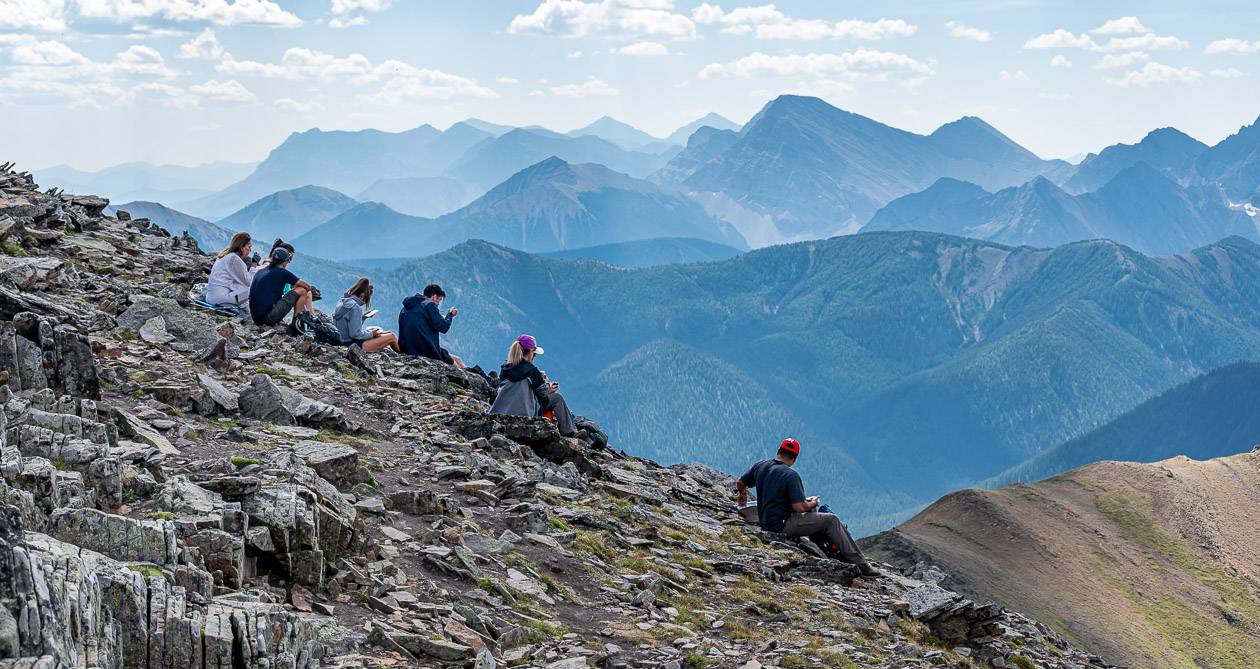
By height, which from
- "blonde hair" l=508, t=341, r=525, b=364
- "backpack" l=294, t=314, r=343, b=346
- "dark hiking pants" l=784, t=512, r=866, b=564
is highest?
"blonde hair" l=508, t=341, r=525, b=364

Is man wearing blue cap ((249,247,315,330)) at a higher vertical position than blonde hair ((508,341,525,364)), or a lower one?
lower

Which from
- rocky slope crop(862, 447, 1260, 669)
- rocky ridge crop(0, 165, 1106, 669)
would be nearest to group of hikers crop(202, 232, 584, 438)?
rocky ridge crop(0, 165, 1106, 669)

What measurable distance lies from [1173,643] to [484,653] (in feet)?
183

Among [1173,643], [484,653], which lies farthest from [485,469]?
[1173,643]

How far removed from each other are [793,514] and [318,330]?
11681 mm

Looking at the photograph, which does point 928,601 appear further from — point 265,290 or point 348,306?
point 265,290

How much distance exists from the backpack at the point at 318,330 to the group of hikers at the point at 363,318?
0.03 metres

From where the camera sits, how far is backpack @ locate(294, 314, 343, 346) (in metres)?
26.5

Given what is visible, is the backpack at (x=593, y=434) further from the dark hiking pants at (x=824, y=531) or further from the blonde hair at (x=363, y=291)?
the blonde hair at (x=363, y=291)

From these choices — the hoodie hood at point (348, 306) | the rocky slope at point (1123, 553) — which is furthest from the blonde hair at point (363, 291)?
the rocky slope at point (1123, 553)

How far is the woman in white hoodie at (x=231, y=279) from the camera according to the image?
26.6 metres

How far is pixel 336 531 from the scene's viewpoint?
13.5 meters

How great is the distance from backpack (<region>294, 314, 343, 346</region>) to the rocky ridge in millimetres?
1078

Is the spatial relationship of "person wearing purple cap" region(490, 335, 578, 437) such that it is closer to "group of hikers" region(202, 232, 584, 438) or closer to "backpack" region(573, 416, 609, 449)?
"group of hikers" region(202, 232, 584, 438)
